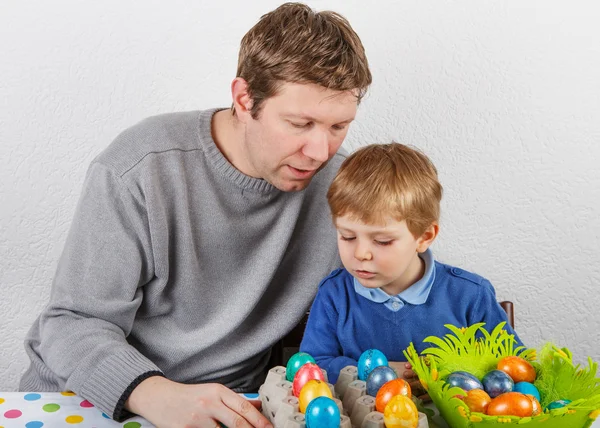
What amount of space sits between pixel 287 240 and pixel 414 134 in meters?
0.49

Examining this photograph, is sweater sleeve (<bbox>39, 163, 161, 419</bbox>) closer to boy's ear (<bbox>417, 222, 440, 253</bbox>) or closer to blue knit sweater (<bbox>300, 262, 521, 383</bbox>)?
blue knit sweater (<bbox>300, 262, 521, 383</bbox>)

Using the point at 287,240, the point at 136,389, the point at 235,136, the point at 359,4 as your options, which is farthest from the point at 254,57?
the point at 136,389

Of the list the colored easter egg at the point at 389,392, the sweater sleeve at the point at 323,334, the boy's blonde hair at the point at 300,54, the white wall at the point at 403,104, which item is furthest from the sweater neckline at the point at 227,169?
the colored easter egg at the point at 389,392

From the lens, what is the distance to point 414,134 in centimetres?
180

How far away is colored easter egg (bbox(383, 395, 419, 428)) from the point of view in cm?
94

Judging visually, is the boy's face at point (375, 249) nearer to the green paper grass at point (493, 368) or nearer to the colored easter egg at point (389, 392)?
the green paper grass at point (493, 368)

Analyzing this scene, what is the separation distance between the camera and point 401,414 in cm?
94

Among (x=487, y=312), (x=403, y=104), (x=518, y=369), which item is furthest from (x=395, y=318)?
(x=403, y=104)

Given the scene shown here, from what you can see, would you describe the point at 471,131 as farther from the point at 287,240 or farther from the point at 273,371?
the point at 273,371

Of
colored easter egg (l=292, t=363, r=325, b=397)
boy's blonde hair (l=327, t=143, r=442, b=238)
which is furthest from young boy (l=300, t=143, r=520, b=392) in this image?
colored easter egg (l=292, t=363, r=325, b=397)

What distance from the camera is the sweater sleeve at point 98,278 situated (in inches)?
50.1

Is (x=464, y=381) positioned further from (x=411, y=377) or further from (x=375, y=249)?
(x=375, y=249)

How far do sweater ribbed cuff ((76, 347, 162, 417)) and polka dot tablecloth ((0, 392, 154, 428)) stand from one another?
2cm

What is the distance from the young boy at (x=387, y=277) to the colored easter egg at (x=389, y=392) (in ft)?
0.70
